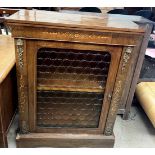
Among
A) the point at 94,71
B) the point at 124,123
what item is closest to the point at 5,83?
the point at 94,71

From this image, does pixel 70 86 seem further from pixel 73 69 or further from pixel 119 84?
pixel 119 84

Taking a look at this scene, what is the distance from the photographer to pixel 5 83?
1040 mm

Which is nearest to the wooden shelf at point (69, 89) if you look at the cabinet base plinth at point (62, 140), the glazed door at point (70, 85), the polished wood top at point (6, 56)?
the glazed door at point (70, 85)

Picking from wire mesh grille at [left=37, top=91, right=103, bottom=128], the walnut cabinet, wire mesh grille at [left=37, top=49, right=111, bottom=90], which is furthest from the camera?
wire mesh grille at [left=37, top=91, right=103, bottom=128]

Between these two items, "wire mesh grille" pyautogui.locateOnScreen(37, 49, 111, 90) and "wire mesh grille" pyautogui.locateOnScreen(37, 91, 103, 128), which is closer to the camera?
"wire mesh grille" pyautogui.locateOnScreen(37, 49, 111, 90)

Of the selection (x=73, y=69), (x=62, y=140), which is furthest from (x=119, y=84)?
(x=62, y=140)

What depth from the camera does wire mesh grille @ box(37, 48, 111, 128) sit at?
1065 mm

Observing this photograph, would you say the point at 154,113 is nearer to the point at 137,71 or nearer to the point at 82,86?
the point at 137,71

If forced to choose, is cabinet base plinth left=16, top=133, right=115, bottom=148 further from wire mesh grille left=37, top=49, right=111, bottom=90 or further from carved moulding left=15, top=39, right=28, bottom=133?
wire mesh grille left=37, top=49, right=111, bottom=90

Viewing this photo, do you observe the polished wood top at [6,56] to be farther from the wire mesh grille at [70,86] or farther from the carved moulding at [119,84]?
the carved moulding at [119,84]

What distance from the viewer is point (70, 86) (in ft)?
3.67

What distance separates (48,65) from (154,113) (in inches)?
32.1

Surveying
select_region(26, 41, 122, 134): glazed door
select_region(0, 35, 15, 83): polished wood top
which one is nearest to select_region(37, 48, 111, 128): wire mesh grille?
select_region(26, 41, 122, 134): glazed door

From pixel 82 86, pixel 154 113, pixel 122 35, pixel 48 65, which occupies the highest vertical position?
pixel 122 35
